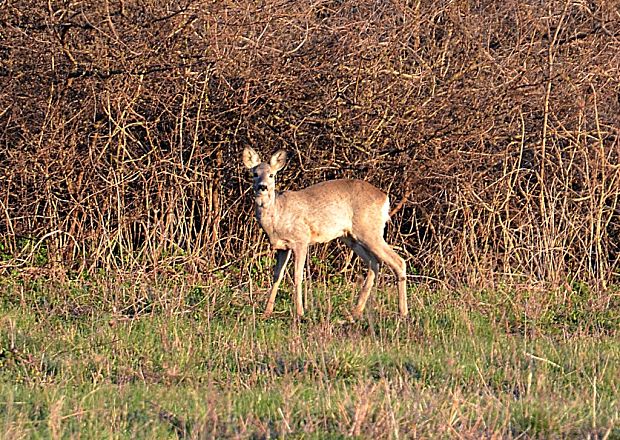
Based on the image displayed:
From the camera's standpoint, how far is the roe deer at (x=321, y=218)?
9.19 meters

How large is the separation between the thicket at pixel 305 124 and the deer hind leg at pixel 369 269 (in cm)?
94

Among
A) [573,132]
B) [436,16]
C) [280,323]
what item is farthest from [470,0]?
[280,323]

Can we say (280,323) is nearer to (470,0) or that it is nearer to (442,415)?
(442,415)

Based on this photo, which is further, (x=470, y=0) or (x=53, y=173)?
(x=470, y=0)

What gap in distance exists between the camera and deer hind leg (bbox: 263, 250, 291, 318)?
8707 mm

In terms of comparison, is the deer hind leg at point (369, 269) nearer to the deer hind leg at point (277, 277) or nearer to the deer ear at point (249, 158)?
the deer hind leg at point (277, 277)

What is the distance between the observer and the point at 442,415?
4953 mm

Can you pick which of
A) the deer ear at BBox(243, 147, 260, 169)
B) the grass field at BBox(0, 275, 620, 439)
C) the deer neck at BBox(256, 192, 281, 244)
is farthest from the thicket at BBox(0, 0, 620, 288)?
the deer neck at BBox(256, 192, 281, 244)

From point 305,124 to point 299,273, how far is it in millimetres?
1901

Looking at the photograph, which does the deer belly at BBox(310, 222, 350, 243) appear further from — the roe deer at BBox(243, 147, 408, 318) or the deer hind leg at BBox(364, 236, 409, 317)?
the deer hind leg at BBox(364, 236, 409, 317)

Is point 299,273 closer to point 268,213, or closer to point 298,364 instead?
point 268,213

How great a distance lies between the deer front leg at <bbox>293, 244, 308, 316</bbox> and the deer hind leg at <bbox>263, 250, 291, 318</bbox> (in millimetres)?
176

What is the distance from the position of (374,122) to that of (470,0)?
6.03 ft

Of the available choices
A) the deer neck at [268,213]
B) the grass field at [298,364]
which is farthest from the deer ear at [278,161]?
the grass field at [298,364]
